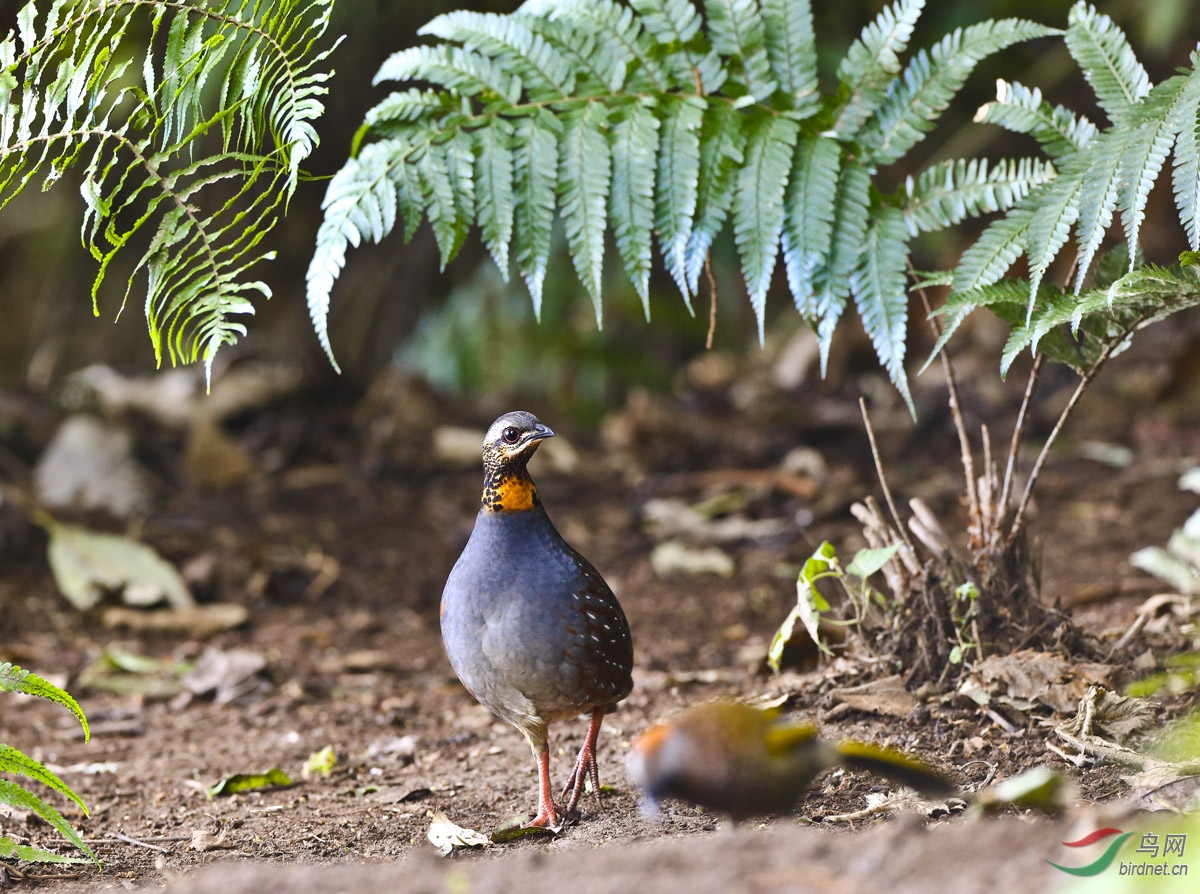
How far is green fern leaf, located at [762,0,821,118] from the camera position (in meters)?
3.57

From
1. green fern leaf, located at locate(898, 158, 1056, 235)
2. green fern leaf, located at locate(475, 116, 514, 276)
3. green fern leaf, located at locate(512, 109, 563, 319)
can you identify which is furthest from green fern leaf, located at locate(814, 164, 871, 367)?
green fern leaf, located at locate(475, 116, 514, 276)

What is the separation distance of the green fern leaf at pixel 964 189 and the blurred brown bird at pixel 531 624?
4.18 feet

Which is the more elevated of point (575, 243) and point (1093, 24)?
point (1093, 24)

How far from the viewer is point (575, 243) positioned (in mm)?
3498

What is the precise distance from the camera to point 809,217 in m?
3.44

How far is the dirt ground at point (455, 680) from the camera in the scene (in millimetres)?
2025

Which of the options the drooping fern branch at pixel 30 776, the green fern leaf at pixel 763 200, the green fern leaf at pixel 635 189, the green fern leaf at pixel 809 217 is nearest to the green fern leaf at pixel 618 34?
the green fern leaf at pixel 635 189

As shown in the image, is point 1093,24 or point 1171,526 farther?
point 1171,526

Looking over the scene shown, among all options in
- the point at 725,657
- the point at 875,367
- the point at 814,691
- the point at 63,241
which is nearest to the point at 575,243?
the point at 814,691

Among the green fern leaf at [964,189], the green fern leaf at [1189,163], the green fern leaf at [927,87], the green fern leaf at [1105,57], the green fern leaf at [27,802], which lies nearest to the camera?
the green fern leaf at [27,802]

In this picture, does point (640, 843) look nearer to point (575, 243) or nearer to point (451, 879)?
point (451, 879)

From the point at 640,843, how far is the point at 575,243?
5.59ft

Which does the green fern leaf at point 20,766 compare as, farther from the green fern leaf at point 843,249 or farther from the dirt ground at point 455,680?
the green fern leaf at point 843,249

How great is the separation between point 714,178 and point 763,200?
0.60ft
